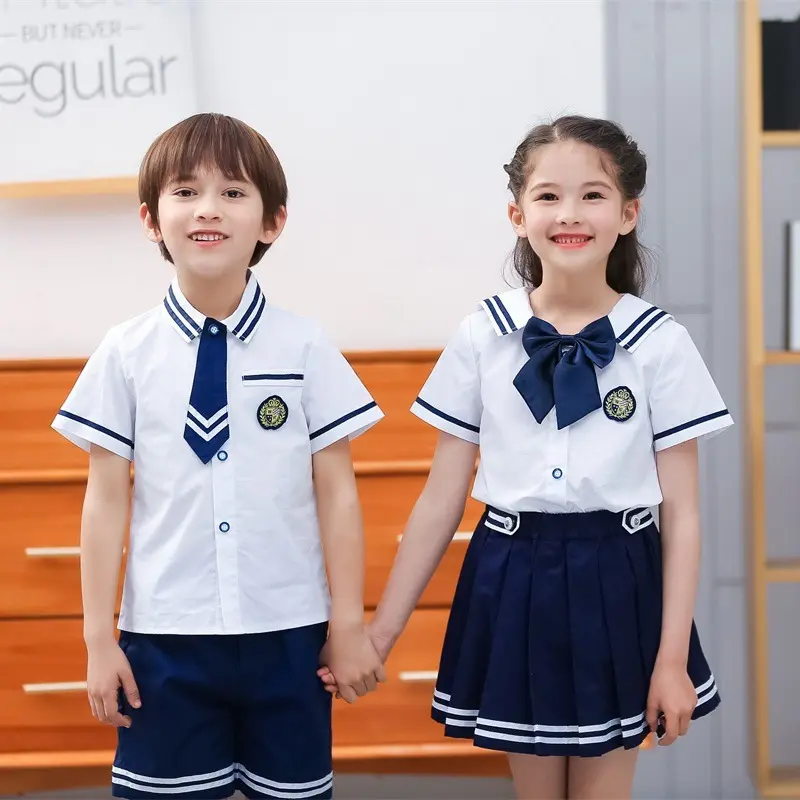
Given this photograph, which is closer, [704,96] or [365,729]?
[365,729]

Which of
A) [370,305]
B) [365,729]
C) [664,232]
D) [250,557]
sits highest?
[664,232]

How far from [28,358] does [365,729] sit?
0.94 m

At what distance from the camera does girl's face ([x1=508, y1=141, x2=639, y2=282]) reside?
1172mm

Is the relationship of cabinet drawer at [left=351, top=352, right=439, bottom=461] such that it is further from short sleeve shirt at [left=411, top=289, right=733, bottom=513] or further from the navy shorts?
the navy shorts

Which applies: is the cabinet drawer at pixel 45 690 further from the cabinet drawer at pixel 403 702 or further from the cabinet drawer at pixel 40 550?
the cabinet drawer at pixel 403 702

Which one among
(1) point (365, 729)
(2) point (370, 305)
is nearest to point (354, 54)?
(2) point (370, 305)

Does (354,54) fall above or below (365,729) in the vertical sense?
above

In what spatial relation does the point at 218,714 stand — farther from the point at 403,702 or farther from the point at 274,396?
the point at 403,702

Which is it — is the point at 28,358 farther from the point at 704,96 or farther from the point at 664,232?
the point at 704,96

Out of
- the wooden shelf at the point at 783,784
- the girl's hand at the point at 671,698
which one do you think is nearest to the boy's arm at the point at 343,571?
the girl's hand at the point at 671,698

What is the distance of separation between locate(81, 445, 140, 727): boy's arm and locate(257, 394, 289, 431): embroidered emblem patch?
184 millimetres

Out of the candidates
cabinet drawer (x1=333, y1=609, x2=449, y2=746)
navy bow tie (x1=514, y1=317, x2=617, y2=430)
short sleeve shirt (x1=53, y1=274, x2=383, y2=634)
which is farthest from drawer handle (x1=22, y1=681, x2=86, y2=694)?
navy bow tie (x1=514, y1=317, x2=617, y2=430)

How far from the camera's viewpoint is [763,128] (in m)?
1.84

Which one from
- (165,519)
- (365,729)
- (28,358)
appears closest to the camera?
(165,519)
